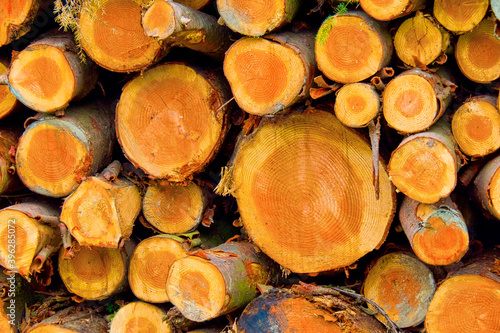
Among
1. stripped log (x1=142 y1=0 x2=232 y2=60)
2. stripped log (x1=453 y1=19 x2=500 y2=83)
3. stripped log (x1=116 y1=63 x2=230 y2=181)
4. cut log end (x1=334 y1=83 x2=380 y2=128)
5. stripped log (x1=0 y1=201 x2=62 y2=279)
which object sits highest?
stripped log (x1=142 y1=0 x2=232 y2=60)

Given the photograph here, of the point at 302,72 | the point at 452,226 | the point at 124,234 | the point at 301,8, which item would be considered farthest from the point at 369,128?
the point at 124,234

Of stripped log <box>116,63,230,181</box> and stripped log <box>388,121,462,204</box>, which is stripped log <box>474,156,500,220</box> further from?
stripped log <box>116,63,230,181</box>

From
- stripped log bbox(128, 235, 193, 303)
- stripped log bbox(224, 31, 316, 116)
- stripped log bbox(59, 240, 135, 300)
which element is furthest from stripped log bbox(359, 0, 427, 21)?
stripped log bbox(59, 240, 135, 300)

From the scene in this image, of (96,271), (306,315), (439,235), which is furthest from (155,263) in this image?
(439,235)

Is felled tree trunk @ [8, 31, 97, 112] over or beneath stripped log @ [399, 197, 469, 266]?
over

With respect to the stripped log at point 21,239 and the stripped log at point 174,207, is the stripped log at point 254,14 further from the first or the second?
the stripped log at point 21,239

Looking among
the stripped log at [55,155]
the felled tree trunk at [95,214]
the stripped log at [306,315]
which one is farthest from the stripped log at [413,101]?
the stripped log at [55,155]
